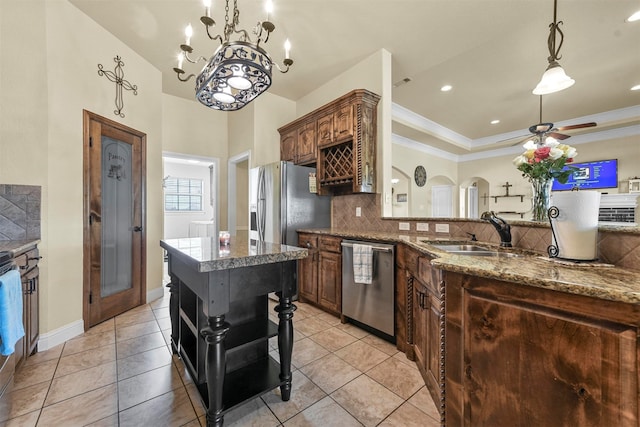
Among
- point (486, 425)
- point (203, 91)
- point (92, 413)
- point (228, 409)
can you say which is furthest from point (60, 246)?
point (486, 425)

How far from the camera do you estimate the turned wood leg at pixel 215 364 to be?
128 cm

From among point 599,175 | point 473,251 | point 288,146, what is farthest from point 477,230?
point 599,175

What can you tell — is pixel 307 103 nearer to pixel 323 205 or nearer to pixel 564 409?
pixel 323 205

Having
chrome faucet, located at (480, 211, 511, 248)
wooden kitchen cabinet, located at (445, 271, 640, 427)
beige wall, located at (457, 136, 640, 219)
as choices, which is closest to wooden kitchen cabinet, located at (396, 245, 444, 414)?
wooden kitchen cabinet, located at (445, 271, 640, 427)

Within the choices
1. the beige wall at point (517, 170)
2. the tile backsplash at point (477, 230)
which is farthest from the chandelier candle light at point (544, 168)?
the beige wall at point (517, 170)

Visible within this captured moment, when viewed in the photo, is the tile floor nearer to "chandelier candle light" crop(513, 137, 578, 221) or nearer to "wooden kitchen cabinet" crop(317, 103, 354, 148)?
"chandelier candle light" crop(513, 137, 578, 221)

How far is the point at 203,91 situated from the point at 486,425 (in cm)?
243

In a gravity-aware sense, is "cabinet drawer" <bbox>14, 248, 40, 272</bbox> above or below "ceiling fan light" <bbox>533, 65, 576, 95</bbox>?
below

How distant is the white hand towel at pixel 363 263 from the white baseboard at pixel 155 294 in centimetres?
268

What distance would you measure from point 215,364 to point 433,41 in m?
3.57

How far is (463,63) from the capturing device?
3.40 meters

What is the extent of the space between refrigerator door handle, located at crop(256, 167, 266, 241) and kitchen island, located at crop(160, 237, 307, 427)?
154 cm

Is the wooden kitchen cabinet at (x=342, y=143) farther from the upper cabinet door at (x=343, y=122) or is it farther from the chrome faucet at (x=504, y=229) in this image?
the chrome faucet at (x=504, y=229)

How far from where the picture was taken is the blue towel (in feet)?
4.18
